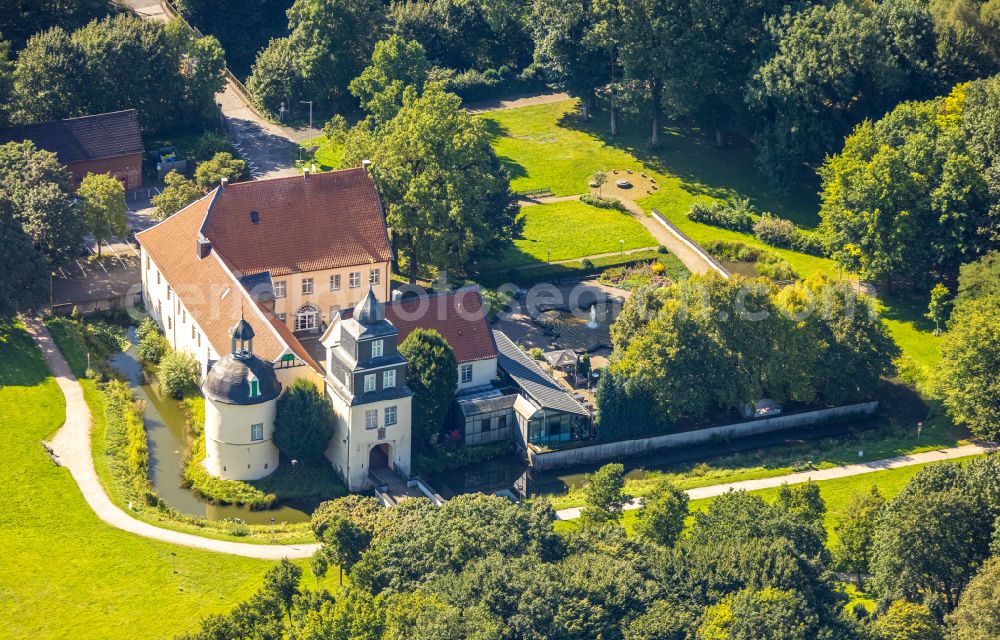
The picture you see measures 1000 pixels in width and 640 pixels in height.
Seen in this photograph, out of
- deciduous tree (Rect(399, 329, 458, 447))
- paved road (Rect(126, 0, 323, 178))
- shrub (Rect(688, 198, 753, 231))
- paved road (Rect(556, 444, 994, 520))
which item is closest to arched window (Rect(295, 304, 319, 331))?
deciduous tree (Rect(399, 329, 458, 447))

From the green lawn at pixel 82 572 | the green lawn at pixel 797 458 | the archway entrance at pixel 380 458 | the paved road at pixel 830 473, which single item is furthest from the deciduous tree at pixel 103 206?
the paved road at pixel 830 473

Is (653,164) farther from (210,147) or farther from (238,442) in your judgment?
(238,442)

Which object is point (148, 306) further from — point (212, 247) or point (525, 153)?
point (525, 153)

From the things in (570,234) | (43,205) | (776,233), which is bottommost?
(570,234)

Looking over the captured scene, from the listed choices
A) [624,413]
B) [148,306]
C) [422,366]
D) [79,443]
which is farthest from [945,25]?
[79,443]

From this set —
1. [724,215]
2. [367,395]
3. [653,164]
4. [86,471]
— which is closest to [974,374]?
[724,215]

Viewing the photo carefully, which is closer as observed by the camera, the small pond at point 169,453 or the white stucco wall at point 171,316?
the small pond at point 169,453

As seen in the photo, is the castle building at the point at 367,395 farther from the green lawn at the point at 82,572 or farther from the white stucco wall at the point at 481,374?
the green lawn at the point at 82,572
